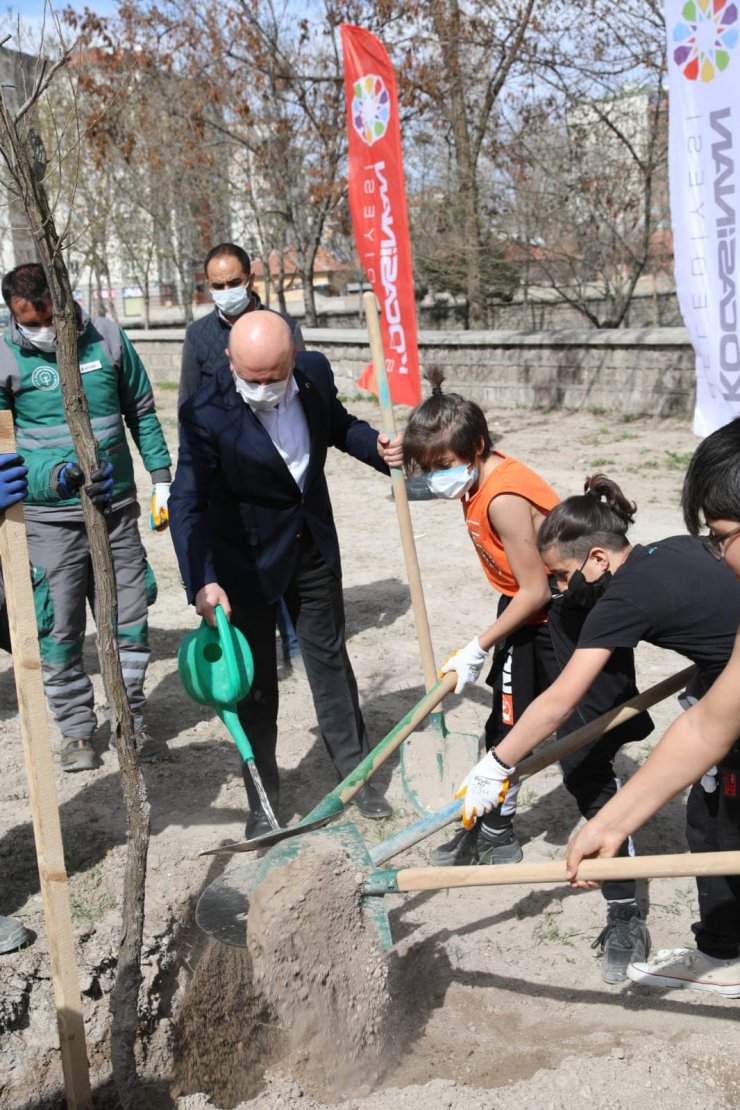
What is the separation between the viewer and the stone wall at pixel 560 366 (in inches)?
405

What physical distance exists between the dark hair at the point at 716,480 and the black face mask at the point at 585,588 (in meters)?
0.72

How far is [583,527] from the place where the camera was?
9.07ft

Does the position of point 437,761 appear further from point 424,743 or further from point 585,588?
point 585,588

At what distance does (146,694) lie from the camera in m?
5.05

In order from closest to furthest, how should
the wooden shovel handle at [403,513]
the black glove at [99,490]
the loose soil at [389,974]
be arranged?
1. the black glove at [99,490]
2. the loose soil at [389,974]
3. the wooden shovel handle at [403,513]

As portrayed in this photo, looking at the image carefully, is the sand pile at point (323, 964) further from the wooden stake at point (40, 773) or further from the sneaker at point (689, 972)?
the sneaker at point (689, 972)

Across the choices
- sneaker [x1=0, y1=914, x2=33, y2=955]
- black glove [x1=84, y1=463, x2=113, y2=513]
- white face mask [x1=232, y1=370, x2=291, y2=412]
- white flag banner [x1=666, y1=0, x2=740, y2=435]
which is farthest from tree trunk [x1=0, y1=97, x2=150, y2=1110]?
white flag banner [x1=666, y1=0, x2=740, y2=435]

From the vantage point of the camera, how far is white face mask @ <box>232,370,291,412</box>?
3094 millimetres

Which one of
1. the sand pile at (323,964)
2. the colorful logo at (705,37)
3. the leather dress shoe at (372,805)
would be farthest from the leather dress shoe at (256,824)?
the colorful logo at (705,37)

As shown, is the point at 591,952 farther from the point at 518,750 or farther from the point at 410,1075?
the point at 518,750

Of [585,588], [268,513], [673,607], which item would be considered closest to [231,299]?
[268,513]

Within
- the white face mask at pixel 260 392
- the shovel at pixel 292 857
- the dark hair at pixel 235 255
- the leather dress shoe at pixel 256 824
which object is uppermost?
the dark hair at pixel 235 255

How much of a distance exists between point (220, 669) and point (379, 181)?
19.1 feet

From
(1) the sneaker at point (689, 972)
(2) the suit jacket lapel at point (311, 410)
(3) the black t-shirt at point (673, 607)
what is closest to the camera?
(3) the black t-shirt at point (673, 607)
